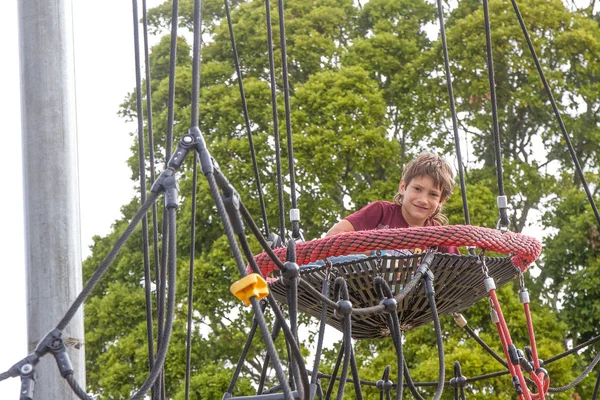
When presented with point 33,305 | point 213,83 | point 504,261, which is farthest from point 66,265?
point 213,83

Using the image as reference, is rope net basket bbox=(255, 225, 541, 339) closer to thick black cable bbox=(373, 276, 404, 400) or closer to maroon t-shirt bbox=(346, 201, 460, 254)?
thick black cable bbox=(373, 276, 404, 400)

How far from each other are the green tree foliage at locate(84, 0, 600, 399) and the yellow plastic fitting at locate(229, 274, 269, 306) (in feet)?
18.7

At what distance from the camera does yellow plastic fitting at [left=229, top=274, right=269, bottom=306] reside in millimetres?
1147

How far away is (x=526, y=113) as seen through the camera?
8281 millimetres

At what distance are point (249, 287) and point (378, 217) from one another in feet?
3.95

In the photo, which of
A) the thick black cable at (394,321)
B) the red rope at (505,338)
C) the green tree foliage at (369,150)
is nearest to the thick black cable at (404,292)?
the thick black cable at (394,321)

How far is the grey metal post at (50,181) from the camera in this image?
5.28ft

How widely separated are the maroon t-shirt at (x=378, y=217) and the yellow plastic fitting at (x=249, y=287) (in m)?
1.13

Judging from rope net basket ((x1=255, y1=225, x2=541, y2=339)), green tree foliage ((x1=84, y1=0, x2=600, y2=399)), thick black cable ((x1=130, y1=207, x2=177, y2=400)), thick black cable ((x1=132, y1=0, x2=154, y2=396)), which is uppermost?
green tree foliage ((x1=84, y1=0, x2=600, y2=399))

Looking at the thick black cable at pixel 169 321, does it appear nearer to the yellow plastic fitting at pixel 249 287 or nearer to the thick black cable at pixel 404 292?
the yellow plastic fitting at pixel 249 287

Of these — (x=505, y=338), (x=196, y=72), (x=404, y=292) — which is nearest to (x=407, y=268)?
(x=404, y=292)

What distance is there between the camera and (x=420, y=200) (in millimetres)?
2316

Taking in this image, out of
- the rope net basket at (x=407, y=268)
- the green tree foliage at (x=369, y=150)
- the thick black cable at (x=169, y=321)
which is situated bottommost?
the thick black cable at (x=169, y=321)

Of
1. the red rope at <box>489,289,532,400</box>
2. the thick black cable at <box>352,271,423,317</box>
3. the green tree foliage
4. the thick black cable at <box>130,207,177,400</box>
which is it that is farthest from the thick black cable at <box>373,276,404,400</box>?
the green tree foliage
